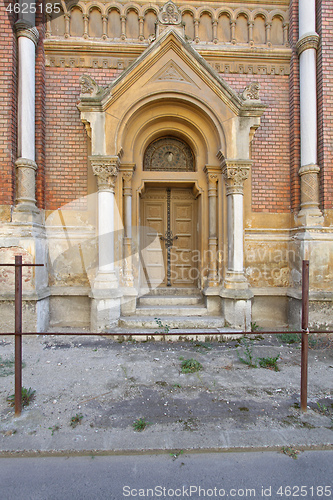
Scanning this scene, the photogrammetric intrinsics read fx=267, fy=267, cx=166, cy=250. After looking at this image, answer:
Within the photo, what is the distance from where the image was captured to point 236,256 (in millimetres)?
5527

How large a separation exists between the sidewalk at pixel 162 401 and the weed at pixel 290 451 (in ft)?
0.14

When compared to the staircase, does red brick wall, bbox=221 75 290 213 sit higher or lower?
higher

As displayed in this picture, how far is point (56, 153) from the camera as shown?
5852 mm

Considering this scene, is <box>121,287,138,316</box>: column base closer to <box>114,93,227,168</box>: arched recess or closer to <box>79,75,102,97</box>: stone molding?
<box>114,93,227,168</box>: arched recess

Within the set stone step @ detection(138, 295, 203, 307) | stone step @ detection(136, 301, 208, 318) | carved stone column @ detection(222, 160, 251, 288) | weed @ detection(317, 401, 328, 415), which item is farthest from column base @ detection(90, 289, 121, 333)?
weed @ detection(317, 401, 328, 415)

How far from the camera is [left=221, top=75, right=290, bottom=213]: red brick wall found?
605cm

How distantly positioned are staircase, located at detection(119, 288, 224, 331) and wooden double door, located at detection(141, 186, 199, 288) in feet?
1.03

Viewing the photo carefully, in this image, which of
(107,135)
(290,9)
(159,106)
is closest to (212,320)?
(107,135)

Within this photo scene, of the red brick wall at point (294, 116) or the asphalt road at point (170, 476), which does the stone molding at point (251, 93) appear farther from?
the asphalt road at point (170, 476)

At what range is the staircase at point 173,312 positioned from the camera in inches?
206

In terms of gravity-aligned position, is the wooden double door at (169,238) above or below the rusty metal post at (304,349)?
above

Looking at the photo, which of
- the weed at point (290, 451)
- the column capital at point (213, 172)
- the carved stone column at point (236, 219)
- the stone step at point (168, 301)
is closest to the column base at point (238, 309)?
the carved stone column at point (236, 219)

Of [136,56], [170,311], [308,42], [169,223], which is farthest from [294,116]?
[170,311]

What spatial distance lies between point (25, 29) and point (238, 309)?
706 centimetres
